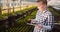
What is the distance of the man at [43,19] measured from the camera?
1.59m

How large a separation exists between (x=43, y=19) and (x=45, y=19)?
0.02 metres

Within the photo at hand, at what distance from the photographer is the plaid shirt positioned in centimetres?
159

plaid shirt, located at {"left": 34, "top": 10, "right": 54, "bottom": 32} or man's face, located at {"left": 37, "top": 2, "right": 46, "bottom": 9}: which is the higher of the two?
man's face, located at {"left": 37, "top": 2, "right": 46, "bottom": 9}

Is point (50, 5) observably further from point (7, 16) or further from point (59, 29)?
point (7, 16)

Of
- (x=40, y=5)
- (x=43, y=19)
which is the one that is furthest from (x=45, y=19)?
(x=40, y=5)

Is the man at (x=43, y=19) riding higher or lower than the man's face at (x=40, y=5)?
lower

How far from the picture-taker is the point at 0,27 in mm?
1580

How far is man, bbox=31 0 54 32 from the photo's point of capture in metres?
1.59

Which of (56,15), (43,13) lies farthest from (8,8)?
(56,15)

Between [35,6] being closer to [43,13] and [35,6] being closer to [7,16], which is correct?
[43,13]

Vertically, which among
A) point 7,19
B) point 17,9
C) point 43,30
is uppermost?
point 17,9

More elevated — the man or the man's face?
the man's face

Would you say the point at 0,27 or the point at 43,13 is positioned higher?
the point at 43,13

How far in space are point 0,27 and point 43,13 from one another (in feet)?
1.57
